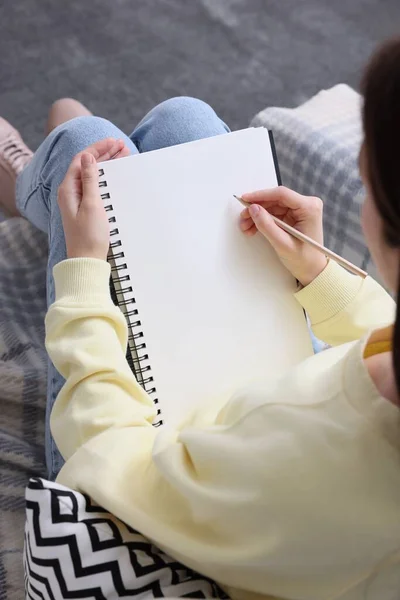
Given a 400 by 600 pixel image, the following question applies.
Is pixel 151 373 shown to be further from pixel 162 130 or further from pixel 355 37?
pixel 355 37

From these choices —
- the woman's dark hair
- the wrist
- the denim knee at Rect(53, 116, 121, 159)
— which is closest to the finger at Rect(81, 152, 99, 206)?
the denim knee at Rect(53, 116, 121, 159)

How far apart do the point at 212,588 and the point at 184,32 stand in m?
1.35

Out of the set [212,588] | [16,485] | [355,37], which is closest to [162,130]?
[16,485]

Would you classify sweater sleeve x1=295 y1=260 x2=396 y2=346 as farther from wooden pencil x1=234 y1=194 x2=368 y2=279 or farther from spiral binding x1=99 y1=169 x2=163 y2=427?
spiral binding x1=99 y1=169 x2=163 y2=427

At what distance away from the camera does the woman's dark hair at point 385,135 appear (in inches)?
13.9

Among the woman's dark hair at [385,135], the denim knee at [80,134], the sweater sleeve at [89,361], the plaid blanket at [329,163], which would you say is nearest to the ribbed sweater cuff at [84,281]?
the sweater sleeve at [89,361]

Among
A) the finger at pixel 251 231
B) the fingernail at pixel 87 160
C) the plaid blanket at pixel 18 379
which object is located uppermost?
the fingernail at pixel 87 160

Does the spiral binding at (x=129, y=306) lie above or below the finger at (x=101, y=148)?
below

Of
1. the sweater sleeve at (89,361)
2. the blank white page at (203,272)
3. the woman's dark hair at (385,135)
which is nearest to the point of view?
the woman's dark hair at (385,135)

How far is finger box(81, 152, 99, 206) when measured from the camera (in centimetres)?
67

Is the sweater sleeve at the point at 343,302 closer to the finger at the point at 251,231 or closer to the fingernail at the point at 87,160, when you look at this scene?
the finger at the point at 251,231

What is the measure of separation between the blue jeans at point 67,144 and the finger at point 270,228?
20 centimetres

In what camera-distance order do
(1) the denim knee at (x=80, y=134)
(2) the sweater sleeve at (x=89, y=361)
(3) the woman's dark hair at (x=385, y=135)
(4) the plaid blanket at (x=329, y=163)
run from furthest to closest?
(4) the plaid blanket at (x=329, y=163) < (1) the denim knee at (x=80, y=134) < (2) the sweater sleeve at (x=89, y=361) < (3) the woman's dark hair at (x=385, y=135)

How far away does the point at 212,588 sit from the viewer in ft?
1.57
